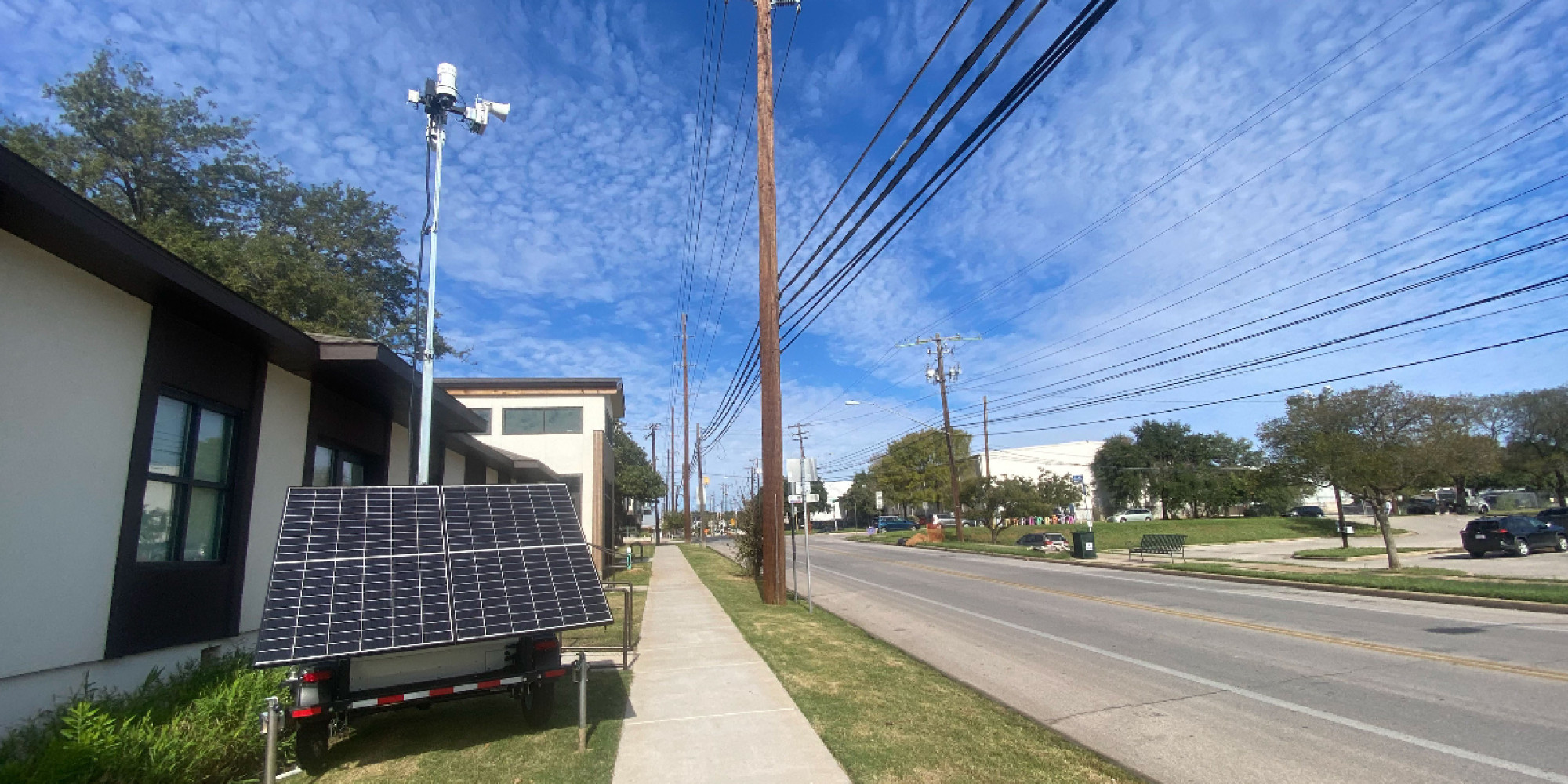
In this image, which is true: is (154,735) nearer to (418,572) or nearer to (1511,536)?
(418,572)

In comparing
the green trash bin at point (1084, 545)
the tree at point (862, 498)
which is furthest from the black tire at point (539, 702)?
the tree at point (862, 498)

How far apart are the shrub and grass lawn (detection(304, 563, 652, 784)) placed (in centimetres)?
66

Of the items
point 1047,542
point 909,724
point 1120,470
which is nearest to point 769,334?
point 909,724

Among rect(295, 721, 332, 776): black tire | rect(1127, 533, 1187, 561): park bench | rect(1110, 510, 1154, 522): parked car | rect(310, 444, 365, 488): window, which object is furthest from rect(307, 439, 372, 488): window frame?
rect(1110, 510, 1154, 522): parked car

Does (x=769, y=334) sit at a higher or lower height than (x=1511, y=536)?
higher

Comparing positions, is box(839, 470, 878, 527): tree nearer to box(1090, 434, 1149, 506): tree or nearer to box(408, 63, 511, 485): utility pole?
box(1090, 434, 1149, 506): tree

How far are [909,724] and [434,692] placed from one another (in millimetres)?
3831

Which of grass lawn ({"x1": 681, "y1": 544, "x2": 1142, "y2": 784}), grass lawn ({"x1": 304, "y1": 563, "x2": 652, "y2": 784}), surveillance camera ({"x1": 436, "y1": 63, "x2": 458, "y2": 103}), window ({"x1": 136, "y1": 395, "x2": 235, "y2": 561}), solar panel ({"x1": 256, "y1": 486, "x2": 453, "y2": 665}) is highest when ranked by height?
surveillance camera ({"x1": 436, "y1": 63, "x2": 458, "y2": 103})

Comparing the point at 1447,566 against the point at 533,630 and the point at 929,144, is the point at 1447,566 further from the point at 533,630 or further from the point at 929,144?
the point at 533,630

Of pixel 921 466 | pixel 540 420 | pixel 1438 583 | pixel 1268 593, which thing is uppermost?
pixel 921 466

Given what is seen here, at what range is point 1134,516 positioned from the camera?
7206 cm

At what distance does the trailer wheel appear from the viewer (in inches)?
247

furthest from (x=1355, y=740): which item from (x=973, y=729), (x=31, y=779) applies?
(x=31, y=779)

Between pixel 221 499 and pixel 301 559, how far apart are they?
3.18 metres
